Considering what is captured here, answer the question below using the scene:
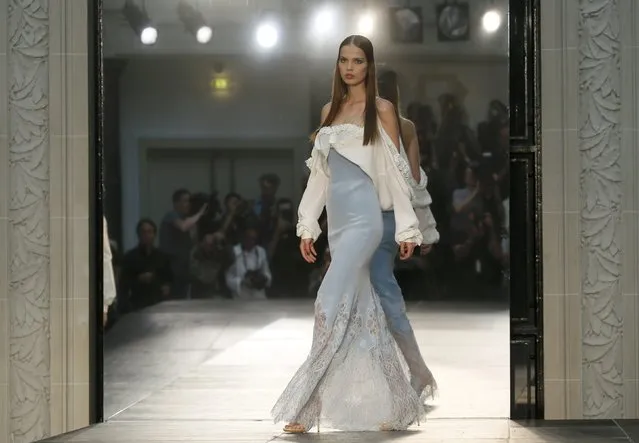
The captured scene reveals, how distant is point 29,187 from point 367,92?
73.7 inches

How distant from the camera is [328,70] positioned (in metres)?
6.82

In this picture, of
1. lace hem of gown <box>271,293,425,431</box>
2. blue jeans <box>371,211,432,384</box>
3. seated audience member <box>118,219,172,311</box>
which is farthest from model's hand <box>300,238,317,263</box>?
seated audience member <box>118,219,172,311</box>

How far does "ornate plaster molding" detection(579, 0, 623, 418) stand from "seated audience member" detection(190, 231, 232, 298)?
73.2 inches

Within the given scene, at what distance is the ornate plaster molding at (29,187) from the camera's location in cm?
693

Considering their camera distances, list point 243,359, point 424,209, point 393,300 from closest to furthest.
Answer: point 393,300 → point 424,209 → point 243,359

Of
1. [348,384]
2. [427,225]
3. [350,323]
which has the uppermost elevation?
[427,225]

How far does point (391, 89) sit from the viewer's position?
674 centimetres

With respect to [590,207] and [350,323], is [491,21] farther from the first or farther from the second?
[350,323]

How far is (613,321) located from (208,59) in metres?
2.50

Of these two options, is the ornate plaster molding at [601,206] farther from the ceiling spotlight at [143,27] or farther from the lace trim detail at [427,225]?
the ceiling spotlight at [143,27]

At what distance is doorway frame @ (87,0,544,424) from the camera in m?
6.89

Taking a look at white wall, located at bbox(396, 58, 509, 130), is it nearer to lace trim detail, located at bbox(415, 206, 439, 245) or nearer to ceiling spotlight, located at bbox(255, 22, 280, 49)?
lace trim detail, located at bbox(415, 206, 439, 245)

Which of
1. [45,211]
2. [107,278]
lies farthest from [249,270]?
[45,211]

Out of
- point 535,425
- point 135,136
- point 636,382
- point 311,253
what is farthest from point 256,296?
point 636,382
